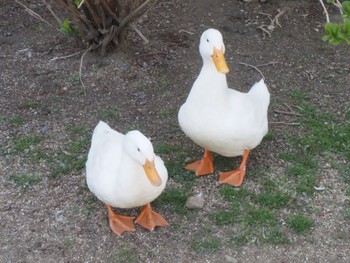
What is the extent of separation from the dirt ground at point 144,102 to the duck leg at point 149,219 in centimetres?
4

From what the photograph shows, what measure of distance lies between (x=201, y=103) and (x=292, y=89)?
4.61 ft

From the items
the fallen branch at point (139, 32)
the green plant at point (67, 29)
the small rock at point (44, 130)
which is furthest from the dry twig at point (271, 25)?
the small rock at point (44, 130)

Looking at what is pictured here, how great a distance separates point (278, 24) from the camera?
5441mm

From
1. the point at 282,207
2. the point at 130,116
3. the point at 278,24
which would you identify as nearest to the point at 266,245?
the point at 282,207

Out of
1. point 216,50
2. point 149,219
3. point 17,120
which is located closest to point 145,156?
point 149,219

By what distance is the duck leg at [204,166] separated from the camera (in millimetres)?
3900

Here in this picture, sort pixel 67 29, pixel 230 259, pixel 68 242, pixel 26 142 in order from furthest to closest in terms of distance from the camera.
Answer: pixel 67 29, pixel 26 142, pixel 68 242, pixel 230 259

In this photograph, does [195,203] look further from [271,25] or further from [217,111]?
[271,25]

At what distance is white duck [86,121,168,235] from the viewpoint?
313cm

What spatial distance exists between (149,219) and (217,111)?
2.37ft

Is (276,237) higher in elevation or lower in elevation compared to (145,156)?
lower

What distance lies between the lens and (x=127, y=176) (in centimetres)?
321

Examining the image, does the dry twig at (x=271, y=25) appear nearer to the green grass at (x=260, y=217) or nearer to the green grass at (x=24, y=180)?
the green grass at (x=260, y=217)

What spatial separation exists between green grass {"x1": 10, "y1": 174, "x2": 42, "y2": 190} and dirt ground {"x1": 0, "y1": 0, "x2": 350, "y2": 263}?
0.08 feet
